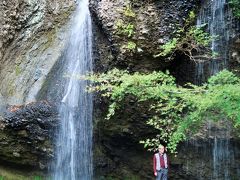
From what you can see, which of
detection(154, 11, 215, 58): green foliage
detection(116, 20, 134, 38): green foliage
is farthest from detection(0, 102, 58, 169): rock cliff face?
detection(154, 11, 215, 58): green foliage

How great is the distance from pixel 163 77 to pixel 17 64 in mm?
6627

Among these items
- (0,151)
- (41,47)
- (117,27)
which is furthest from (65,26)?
(0,151)

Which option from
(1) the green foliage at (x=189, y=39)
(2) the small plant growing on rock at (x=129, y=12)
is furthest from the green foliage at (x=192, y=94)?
(2) the small plant growing on rock at (x=129, y=12)

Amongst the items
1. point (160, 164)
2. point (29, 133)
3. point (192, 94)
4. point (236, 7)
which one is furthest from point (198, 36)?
point (29, 133)

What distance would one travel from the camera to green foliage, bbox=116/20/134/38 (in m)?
10.1

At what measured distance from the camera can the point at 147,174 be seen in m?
11.4

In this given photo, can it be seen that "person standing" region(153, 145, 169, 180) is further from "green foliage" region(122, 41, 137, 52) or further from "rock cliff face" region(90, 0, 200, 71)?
"green foliage" region(122, 41, 137, 52)

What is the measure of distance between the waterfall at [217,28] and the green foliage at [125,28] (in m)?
1.86

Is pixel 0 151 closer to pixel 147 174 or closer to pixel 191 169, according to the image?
pixel 147 174

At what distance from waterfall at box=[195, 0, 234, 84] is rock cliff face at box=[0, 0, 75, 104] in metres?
4.51

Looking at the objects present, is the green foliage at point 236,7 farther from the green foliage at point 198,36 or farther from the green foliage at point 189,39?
the green foliage at point 198,36

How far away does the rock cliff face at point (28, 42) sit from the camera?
1253 cm

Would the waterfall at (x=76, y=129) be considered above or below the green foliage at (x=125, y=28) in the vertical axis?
below

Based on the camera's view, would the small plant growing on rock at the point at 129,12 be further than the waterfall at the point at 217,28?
No
